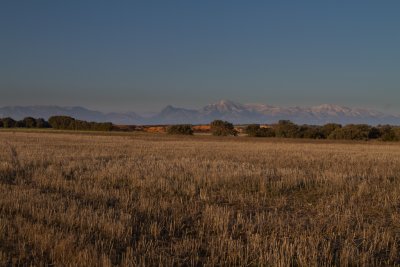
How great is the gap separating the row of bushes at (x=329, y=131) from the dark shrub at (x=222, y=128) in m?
3.53

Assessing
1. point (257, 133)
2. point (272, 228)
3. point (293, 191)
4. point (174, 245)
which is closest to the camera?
point (174, 245)

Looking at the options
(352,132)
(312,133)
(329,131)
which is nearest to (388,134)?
(352,132)

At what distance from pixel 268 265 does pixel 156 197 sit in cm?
546

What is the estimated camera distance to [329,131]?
65000mm

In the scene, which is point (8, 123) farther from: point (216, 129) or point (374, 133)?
point (374, 133)

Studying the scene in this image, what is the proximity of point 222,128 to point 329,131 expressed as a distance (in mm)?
19024

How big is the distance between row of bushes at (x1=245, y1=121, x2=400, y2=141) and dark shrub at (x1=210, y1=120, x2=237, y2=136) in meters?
3.53

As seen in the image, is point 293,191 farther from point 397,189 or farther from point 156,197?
point 156,197

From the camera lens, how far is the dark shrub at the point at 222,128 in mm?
76375

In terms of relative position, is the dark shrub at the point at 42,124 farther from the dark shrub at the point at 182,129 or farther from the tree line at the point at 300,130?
the dark shrub at the point at 182,129

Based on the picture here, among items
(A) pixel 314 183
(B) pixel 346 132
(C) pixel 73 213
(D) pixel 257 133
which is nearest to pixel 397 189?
(A) pixel 314 183

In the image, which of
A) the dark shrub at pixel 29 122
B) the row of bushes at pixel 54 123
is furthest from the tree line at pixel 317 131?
the dark shrub at pixel 29 122

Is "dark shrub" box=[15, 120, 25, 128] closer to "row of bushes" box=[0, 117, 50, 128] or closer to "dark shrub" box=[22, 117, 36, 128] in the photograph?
"row of bushes" box=[0, 117, 50, 128]

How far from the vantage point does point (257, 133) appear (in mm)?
70875
